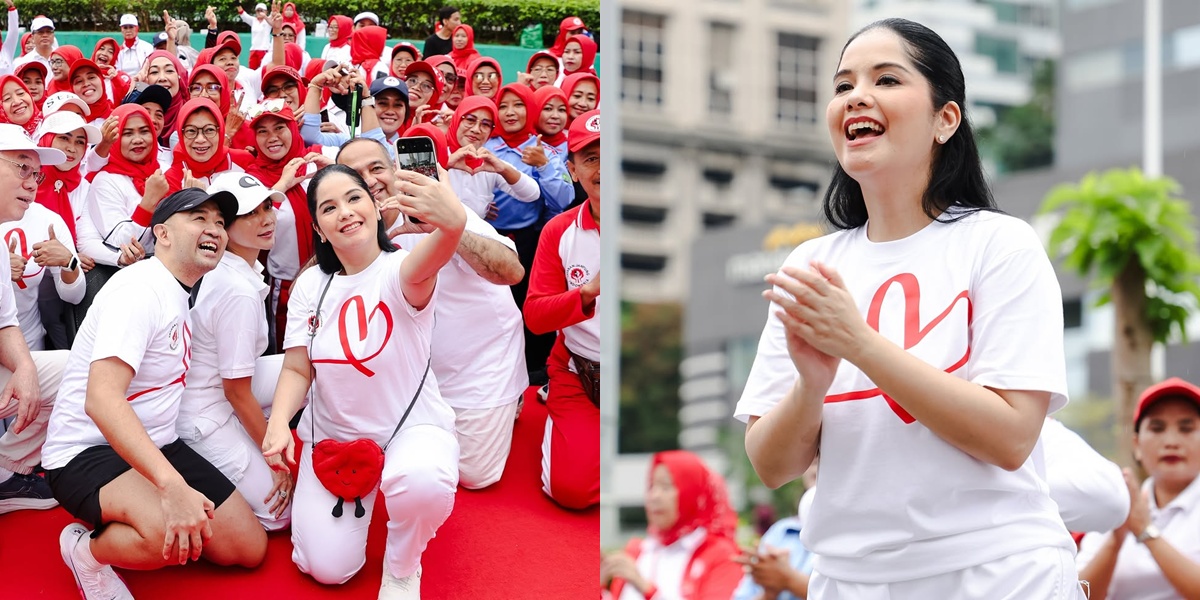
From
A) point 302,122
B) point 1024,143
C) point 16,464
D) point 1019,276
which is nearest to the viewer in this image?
point 1019,276

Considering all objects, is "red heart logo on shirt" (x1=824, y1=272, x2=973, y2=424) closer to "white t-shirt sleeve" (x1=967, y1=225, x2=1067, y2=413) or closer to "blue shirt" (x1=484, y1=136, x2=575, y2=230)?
→ "white t-shirt sleeve" (x1=967, y1=225, x2=1067, y2=413)

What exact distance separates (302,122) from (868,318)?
6.86 feet

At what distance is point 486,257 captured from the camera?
297 centimetres

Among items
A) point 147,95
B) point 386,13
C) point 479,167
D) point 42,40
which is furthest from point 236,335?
point 386,13

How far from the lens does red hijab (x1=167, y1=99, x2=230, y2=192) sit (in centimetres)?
278

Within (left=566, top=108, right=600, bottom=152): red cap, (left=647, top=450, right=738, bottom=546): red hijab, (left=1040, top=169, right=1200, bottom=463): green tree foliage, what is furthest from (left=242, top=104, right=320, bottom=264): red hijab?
(left=1040, top=169, right=1200, bottom=463): green tree foliage

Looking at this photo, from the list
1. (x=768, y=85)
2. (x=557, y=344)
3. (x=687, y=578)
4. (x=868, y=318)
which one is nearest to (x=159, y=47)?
(x=557, y=344)

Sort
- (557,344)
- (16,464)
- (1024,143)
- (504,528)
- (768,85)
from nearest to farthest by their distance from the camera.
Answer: (16,464), (504,528), (557,344), (1024,143), (768,85)

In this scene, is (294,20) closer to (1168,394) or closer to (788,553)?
(788,553)

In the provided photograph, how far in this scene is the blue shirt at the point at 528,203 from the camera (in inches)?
128

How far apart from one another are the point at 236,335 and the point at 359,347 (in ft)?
0.97

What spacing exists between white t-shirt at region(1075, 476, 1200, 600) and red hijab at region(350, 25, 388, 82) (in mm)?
2109

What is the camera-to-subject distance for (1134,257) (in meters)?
4.70

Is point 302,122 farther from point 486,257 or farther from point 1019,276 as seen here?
point 1019,276
